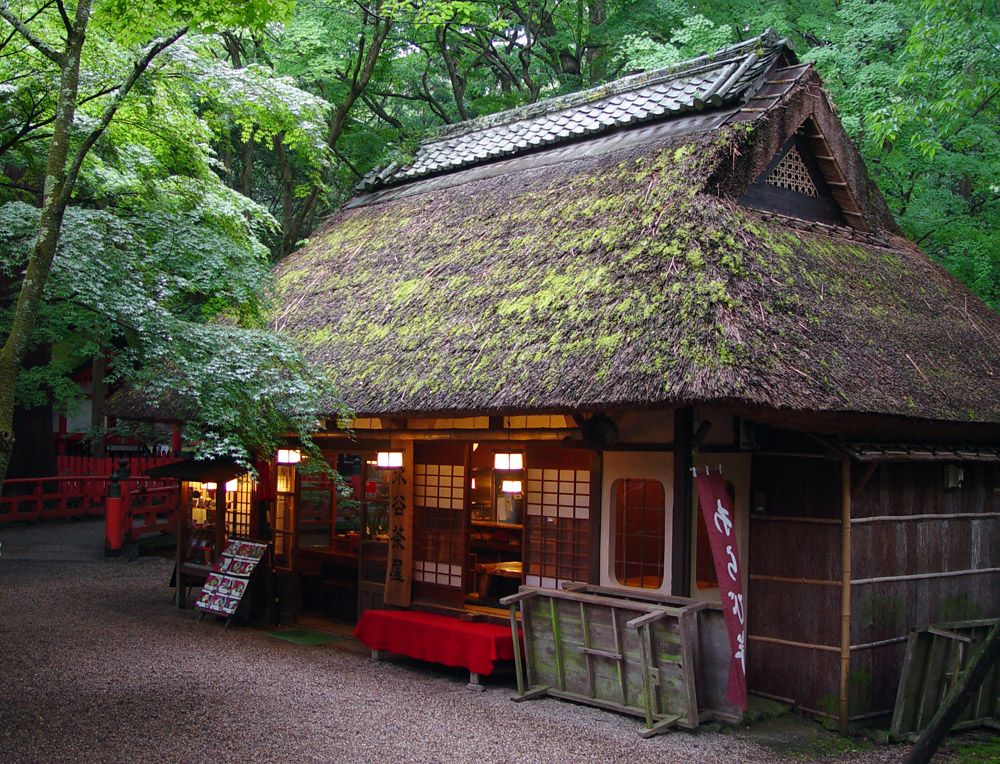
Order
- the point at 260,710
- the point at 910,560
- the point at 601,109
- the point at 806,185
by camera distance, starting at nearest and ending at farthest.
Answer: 1. the point at 260,710
2. the point at 910,560
3. the point at 806,185
4. the point at 601,109

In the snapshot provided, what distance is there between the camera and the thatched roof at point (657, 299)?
791cm

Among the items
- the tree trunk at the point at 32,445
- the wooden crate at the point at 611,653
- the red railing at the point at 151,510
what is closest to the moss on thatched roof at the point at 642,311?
the wooden crate at the point at 611,653

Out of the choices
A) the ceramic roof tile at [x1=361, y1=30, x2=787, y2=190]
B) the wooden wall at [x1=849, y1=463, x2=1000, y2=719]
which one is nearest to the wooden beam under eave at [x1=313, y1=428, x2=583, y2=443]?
the wooden wall at [x1=849, y1=463, x2=1000, y2=719]

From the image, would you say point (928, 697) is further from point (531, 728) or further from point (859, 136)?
point (859, 136)

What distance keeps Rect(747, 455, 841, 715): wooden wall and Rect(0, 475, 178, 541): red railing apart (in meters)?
12.8

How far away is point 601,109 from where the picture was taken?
508 inches

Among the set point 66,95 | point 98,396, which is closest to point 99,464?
point 98,396

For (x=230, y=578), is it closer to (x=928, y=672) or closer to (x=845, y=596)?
(x=845, y=596)

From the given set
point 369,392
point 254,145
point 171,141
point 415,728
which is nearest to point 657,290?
point 369,392

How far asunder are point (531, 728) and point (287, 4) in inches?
248

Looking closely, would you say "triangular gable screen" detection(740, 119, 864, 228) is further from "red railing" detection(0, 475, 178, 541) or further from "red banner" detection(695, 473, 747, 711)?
"red railing" detection(0, 475, 178, 541)

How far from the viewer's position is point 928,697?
8336 mm

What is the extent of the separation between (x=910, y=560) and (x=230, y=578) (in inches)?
318

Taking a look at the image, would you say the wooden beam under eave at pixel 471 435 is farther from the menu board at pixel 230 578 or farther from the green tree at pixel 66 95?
the green tree at pixel 66 95
